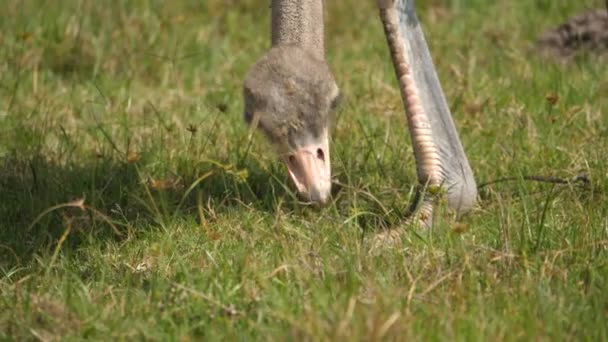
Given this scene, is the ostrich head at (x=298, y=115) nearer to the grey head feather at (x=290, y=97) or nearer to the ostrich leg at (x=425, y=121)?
the grey head feather at (x=290, y=97)

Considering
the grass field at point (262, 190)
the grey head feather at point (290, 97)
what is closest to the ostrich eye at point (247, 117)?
the grey head feather at point (290, 97)

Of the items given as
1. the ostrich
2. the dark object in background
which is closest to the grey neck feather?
the ostrich

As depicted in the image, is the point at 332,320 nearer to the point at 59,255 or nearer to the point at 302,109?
the point at 302,109

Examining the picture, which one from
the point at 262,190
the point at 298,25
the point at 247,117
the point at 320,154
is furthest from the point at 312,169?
the point at 262,190

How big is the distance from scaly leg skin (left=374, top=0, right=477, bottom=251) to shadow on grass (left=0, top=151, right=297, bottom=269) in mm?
459

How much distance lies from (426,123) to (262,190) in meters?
0.68

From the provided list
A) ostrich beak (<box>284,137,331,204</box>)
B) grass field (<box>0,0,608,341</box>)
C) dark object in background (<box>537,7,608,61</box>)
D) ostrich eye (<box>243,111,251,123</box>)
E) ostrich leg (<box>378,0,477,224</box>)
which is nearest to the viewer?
grass field (<box>0,0,608,341</box>)

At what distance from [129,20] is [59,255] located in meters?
2.74

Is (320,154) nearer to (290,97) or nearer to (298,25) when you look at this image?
(290,97)

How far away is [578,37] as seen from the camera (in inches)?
238

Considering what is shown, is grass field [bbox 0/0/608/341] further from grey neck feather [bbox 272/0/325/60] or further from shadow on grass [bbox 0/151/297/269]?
grey neck feather [bbox 272/0/325/60]

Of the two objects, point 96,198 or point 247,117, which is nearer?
point 247,117

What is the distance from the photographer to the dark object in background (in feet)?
19.6

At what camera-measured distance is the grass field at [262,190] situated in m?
3.18
